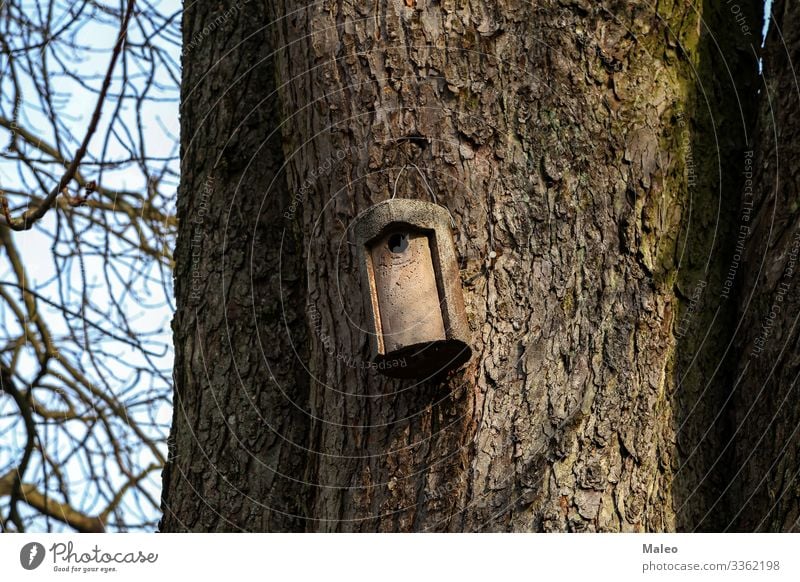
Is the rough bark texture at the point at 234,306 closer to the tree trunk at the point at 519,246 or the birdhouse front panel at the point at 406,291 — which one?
the tree trunk at the point at 519,246

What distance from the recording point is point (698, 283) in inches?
102

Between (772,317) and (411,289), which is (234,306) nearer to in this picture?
(411,289)

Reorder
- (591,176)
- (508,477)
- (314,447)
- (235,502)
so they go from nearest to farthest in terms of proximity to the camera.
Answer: (508,477)
(591,176)
(314,447)
(235,502)

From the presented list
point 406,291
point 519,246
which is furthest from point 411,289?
point 519,246

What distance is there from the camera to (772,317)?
2.48 m

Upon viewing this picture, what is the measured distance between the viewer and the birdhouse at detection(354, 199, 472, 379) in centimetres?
232

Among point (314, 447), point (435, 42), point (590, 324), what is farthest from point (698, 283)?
point (314, 447)

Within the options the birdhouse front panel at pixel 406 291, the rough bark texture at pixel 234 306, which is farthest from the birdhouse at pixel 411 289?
the rough bark texture at pixel 234 306

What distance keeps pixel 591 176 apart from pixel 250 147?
1.27 metres

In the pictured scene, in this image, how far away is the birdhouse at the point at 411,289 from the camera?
7.62ft

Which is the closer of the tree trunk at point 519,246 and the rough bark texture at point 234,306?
the tree trunk at point 519,246

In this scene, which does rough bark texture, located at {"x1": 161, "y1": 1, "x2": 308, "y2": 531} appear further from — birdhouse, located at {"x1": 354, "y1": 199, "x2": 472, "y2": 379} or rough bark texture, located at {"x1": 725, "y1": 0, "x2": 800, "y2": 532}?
rough bark texture, located at {"x1": 725, "y1": 0, "x2": 800, "y2": 532}

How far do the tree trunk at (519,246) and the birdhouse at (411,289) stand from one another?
64mm

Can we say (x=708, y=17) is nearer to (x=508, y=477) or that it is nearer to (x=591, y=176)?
(x=591, y=176)
